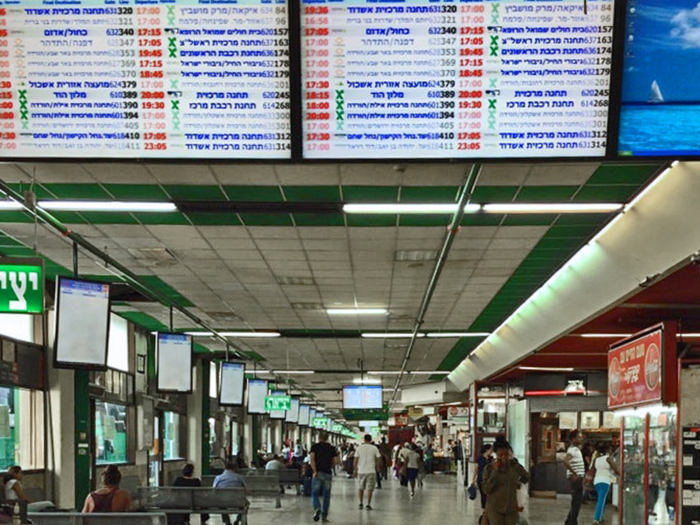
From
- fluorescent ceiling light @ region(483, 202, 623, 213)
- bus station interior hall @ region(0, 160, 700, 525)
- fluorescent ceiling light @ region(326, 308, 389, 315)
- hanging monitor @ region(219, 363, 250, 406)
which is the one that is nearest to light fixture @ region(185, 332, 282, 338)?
bus station interior hall @ region(0, 160, 700, 525)

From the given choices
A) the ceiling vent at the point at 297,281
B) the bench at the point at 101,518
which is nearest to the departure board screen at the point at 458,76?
the bench at the point at 101,518

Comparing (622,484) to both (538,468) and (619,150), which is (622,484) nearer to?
(619,150)

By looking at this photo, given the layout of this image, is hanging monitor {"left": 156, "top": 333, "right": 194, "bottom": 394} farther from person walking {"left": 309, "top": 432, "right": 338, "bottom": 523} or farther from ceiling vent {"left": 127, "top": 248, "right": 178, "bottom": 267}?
person walking {"left": 309, "top": 432, "right": 338, "bottom": 523}

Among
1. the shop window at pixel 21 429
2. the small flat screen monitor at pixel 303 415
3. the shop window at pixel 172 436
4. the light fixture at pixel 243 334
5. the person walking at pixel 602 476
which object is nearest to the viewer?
the shop window at pixel 21 429

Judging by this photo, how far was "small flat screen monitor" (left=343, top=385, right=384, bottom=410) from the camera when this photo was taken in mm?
31328

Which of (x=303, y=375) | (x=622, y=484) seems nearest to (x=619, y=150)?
(x=622, y=484)

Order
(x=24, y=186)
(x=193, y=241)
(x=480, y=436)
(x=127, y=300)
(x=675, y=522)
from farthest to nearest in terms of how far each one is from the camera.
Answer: (x=480, y=436), (x=127, y=300), (x=193, y=241), (x=675, y=522), (x=24, y=186)

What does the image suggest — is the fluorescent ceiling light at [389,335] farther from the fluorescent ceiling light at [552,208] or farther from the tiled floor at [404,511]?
the fluorescent ceiling light at [552,208]

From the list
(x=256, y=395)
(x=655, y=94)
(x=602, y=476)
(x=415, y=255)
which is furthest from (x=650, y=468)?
(x=256, y=395)

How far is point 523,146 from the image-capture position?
167 inches

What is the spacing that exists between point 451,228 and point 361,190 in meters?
1.71

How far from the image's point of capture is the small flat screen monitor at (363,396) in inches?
1233

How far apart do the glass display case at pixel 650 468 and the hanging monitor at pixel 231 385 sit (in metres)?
11.2

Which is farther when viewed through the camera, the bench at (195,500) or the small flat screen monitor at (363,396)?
the small flat screen monitor at (363,396)
